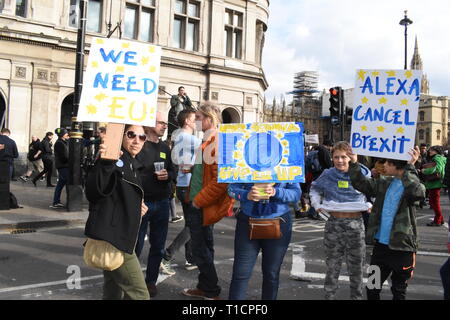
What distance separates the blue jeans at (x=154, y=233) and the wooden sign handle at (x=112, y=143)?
5.17 feet

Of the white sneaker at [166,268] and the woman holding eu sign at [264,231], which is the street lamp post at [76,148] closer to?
the white sneaker at [166,268]

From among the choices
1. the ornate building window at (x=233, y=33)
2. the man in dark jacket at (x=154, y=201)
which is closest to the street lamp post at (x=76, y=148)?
the man in dark jacket at (x=154, y=201)

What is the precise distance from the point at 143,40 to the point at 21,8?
5774 millimetres

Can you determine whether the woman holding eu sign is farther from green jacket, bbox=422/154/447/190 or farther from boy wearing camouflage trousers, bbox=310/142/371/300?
green jacket, bbox=422/154/447/190

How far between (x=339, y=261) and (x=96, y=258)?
2494 mm

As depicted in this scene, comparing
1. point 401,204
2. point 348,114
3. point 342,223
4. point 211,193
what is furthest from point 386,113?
point 348,114

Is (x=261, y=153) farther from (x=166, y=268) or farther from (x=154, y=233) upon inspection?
(x=166, y=268)

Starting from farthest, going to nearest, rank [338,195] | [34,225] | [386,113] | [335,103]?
[335,103] < [34,225] < [338,195] < [386,113]

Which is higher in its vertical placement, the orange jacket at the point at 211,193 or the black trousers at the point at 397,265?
the orange jacket at the point at 211,193

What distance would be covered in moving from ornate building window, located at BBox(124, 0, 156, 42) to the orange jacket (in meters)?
18.8

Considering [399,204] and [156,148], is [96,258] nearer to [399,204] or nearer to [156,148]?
[156,148]

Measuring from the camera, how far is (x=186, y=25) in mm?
22750

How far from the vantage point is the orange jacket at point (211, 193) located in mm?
4027
